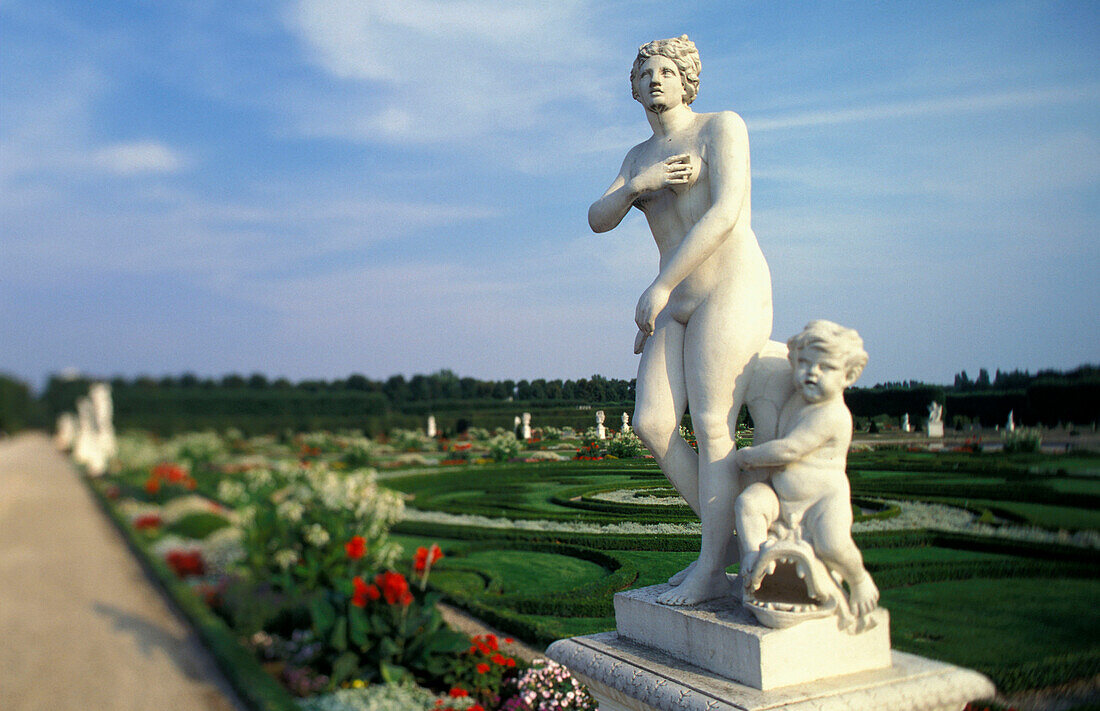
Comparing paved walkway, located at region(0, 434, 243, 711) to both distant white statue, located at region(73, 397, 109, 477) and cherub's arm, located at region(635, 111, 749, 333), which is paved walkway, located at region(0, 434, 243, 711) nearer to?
distant white statue, located at region(73, 397, 109, 477)

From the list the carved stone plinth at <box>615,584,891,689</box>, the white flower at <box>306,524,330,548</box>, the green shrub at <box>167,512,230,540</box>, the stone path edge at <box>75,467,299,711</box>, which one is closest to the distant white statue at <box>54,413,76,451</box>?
the stone path edge at <box>75,467,299,711</box>

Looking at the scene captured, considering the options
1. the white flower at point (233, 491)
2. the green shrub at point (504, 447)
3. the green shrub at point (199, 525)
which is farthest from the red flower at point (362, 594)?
the green shrub at point (504, 447)

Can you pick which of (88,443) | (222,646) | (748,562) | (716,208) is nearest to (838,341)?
(716,208)

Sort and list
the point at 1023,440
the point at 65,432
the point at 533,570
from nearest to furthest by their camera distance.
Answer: the point at 1023,440
the point at 533,570
the point at 65,432

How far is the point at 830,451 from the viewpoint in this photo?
7.27ft

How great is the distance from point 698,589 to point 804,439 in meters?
0.71

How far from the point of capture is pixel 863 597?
216 centimetres

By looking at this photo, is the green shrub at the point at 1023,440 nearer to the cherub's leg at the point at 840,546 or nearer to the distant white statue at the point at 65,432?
the cherub's leg at the point at 840,546

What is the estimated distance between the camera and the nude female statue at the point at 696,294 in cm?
243

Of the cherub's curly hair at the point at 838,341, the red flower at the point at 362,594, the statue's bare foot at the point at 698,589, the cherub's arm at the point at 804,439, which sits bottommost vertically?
the red flower at the point at 362,594

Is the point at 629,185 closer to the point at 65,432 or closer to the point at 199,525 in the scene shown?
the point at 199,525

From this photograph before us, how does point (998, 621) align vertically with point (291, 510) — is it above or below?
below

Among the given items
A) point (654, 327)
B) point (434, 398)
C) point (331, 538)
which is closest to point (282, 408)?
point (331, 538)

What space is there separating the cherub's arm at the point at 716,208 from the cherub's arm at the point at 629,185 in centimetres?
11
